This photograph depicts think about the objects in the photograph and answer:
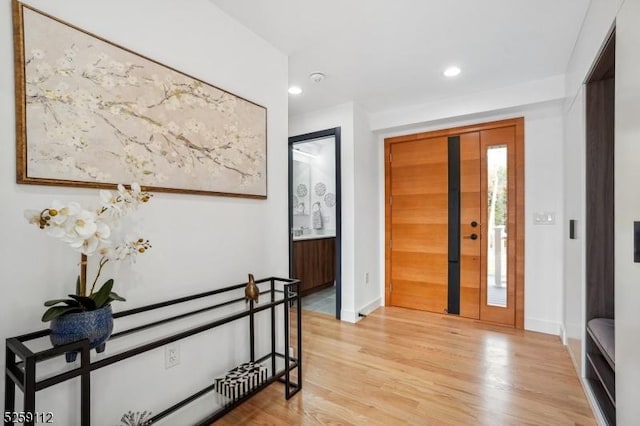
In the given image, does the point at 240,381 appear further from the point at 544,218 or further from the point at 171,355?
the point at 544,218

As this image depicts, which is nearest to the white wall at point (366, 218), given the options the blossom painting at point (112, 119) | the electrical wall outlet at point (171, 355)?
the blossom painting at point (112, 119)

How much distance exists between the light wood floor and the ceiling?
91.8 inches

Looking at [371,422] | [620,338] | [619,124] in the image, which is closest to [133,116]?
[371,422]

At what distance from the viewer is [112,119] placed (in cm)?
134

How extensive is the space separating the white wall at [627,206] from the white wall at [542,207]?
1823mm

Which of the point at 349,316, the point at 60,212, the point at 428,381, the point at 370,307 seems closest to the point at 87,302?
the point at 60,212

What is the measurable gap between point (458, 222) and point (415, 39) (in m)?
1.97

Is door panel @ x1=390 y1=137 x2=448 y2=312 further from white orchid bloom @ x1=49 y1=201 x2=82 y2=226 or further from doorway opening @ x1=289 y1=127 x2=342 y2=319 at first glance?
white orchid bloom @ x1=49 y1=201 x2=82 y2=226

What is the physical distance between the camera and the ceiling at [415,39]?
5.95ft

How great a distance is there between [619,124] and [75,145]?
2.20m

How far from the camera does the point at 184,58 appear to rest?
1.65 meters

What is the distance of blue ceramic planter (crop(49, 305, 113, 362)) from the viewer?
Answer: 1.03 meters

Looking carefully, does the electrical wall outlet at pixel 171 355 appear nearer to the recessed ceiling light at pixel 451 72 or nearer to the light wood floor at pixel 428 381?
the light wood floor at pixel 428 381

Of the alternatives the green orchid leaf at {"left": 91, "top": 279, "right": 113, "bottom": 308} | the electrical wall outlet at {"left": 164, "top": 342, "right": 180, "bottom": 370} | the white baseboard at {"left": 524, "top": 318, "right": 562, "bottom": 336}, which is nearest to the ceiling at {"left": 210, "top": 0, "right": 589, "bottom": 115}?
the green orchid leaf at {"left": 91, "top": 279, "right": 113, "bottom": 308}
